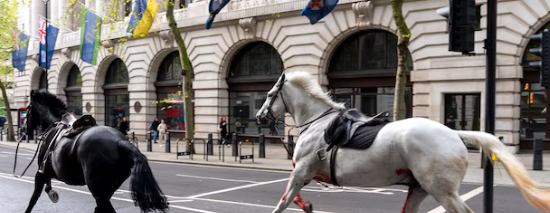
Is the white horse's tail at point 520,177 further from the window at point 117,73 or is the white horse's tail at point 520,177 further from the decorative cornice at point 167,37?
the window at point 117,73

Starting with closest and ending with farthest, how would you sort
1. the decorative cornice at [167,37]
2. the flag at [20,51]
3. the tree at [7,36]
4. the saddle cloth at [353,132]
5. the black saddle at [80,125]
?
the saddle cloth at [353,132]
the black saddle at [80,125]
the decorative cornice at [167,37]
the tree at [7,36]
the flag at [20,51]

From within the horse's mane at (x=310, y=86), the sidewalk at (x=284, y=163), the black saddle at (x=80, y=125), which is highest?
the horse's mane at (x=310, y=86)

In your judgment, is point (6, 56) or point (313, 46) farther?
point (6, 56)

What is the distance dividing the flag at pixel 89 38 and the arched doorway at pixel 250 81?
9.76 meters

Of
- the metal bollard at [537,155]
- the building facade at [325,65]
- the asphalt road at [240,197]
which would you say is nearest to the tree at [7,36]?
the building facade at [325,65]

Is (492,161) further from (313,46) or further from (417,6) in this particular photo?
(313,46)

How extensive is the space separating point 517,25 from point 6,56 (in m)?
38.8

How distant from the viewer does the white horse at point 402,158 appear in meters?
4.61

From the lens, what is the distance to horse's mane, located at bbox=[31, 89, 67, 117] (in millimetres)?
7096

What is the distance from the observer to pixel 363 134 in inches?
203

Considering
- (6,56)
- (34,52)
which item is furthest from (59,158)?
(34,52)

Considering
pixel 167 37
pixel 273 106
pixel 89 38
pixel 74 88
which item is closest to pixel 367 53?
pixel 167 37

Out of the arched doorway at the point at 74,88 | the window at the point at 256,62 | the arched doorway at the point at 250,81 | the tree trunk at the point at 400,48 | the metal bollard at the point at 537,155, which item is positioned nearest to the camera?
the metal bollard at the point at 537,155

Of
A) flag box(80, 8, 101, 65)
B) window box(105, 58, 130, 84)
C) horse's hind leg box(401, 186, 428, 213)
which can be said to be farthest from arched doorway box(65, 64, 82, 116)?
horse's hind leg box(401, 186, 428, 213)
